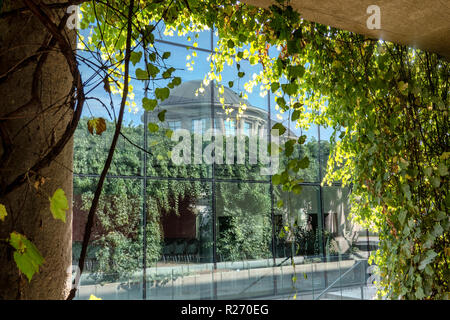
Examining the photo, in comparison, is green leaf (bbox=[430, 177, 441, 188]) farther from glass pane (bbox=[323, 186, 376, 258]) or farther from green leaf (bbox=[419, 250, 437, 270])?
glass pane (bbox=[323, 186, 376, 258])

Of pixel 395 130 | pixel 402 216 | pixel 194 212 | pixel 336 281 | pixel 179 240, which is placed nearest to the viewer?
pixel 402 216

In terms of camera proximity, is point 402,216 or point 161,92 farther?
point 402,216

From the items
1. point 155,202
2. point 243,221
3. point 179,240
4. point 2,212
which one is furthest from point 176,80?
point 243,221

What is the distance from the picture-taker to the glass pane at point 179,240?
18.0 feet

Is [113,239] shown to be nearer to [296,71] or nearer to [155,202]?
[155,202]

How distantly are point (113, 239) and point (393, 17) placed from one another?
14.8 ft

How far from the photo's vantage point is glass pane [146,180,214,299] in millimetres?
5496

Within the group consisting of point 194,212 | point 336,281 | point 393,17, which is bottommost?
point 336,281

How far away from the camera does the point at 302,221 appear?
6801 mm

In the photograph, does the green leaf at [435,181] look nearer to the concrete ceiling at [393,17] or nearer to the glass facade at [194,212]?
the concrete ceiling at [393,17]

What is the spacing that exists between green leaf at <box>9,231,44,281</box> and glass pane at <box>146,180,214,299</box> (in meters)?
5.05

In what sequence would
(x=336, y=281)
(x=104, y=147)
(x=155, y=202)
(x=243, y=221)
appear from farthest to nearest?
(x=336, y=281)
(x=243, y=221)
(x=155, y=202)
(x=104, y=147)

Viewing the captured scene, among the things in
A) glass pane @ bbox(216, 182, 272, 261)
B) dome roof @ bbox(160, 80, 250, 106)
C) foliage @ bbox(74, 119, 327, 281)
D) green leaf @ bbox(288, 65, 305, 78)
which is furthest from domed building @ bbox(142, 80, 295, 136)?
green leaf @ bbox(288, 65, 305, 78)
